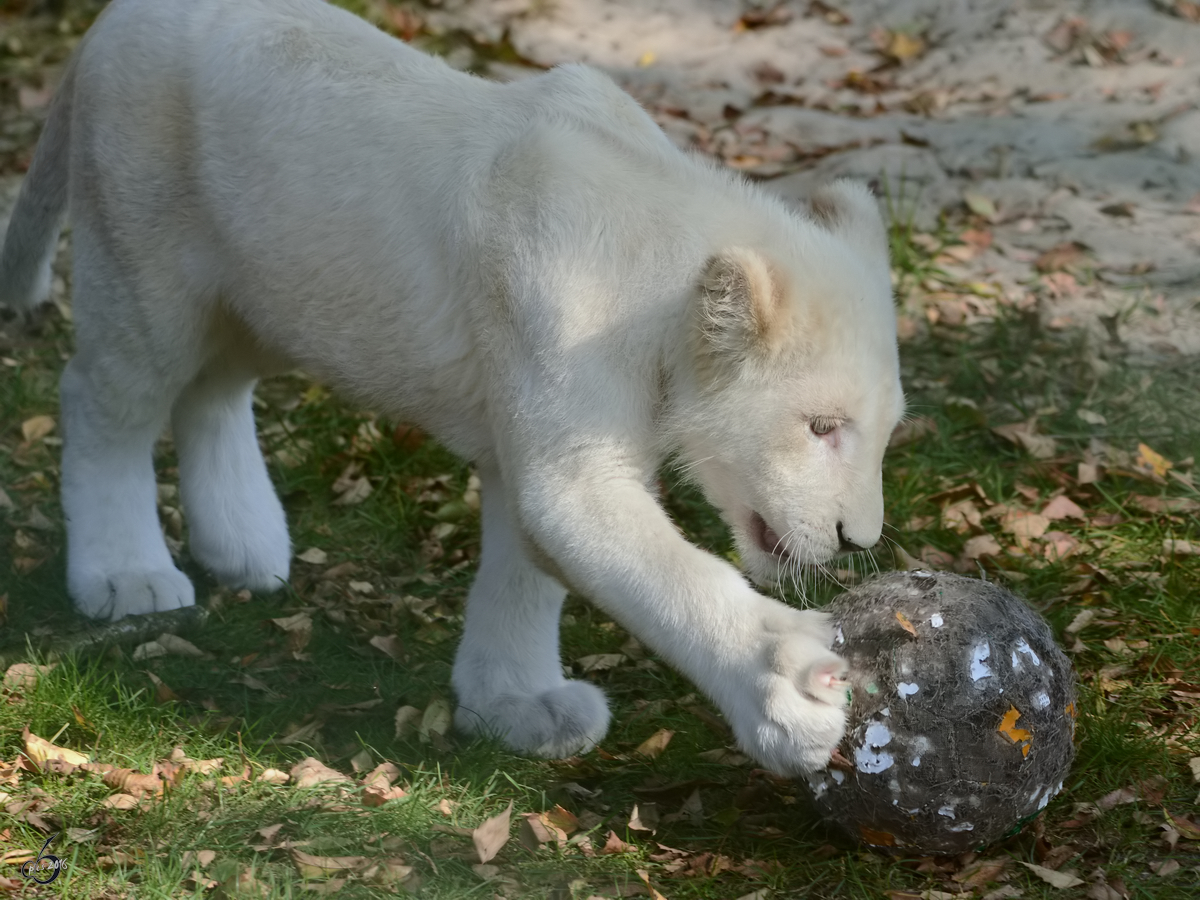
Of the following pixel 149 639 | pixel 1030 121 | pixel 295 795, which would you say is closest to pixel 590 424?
pixel 295 795

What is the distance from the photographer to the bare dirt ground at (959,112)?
717cm

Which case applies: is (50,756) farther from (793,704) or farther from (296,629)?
(793,704)

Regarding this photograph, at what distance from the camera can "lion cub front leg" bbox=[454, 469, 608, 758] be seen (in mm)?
4223

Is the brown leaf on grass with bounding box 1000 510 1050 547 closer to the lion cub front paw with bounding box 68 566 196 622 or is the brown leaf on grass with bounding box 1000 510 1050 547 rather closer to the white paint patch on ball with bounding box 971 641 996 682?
the white paint patch on ball with bounding box 971 641 996 682

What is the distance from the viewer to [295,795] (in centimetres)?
376

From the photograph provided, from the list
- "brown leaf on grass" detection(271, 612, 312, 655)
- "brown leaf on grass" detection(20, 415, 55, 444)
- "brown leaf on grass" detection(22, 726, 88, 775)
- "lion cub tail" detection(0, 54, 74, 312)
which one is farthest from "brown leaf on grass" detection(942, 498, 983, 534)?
"brown leaf on grass" detection(20, 415, 55, 444)

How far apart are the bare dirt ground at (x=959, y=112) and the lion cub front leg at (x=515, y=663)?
124 inches

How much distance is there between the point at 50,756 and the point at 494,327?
1684 millimetres

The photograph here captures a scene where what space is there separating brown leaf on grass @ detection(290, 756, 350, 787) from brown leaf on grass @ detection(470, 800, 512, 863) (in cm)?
49

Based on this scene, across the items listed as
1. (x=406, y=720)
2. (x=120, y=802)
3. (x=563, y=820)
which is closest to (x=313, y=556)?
(x=406, y=720)

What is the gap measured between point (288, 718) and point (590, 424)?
57.0 inches

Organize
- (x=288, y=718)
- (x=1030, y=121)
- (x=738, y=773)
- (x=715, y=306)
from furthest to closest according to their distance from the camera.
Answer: (x=1030, y=121) → (x=288, y=718) → (x=738, y=773) → (x=715, y=306)

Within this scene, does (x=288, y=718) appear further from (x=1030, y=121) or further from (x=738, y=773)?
(x=1030, y=121)

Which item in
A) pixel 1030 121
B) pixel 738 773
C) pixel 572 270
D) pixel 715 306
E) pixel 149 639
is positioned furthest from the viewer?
pixel 1030 121
